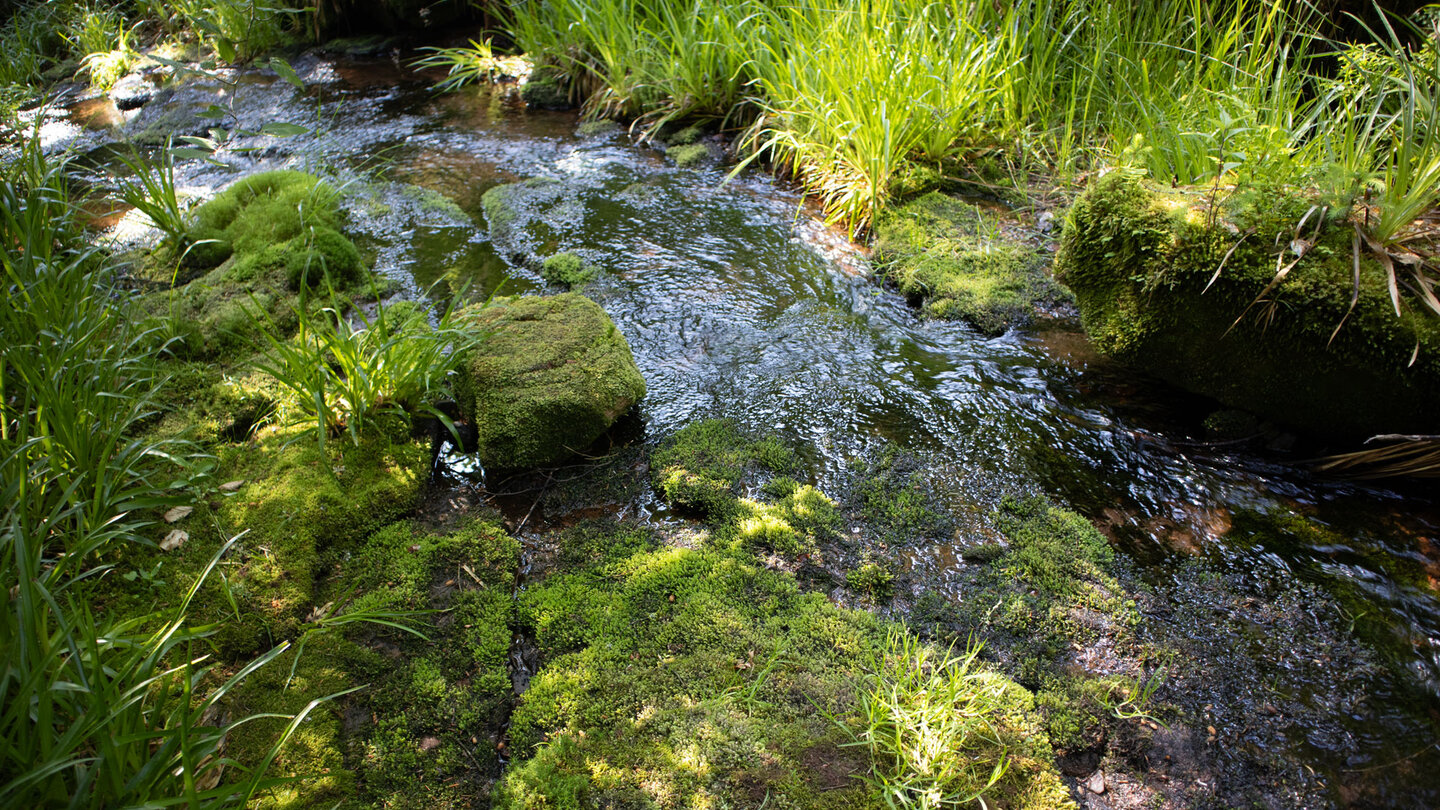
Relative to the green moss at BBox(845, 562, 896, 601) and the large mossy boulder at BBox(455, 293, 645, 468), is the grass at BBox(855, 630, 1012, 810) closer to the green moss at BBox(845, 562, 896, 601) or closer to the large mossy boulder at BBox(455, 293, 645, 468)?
the green moss at BBox(845, 562, 896, 601)

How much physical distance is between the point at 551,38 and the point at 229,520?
237 inches

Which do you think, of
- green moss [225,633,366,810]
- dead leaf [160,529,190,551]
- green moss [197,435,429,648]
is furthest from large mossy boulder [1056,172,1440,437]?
dead leaf [160,529,190,551]

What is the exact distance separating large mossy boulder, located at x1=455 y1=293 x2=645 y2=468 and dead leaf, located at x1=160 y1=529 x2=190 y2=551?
3.33 feet

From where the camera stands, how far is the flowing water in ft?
7.15

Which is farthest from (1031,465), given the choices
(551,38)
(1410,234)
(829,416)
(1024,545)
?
(551,38)

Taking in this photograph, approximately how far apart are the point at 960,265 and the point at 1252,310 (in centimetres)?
154

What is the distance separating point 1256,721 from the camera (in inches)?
83.3

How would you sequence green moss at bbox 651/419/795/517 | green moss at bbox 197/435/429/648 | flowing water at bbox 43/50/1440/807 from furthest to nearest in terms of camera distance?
green moss at bbox 651/419/795/517
green moss at bbox 197/435/429/648
flowing water at bbox 43/50/1440/807

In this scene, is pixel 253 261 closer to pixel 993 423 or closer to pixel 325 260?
pixel 325 260

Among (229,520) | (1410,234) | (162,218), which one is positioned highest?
(1410,234)

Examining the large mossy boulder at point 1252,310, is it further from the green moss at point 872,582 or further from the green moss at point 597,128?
the green moss at point 597,128

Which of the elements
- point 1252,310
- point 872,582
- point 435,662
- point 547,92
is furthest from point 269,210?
point 1252,310

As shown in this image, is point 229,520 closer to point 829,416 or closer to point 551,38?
point 829,416

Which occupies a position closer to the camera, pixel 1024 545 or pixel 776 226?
pixel 1024 545
